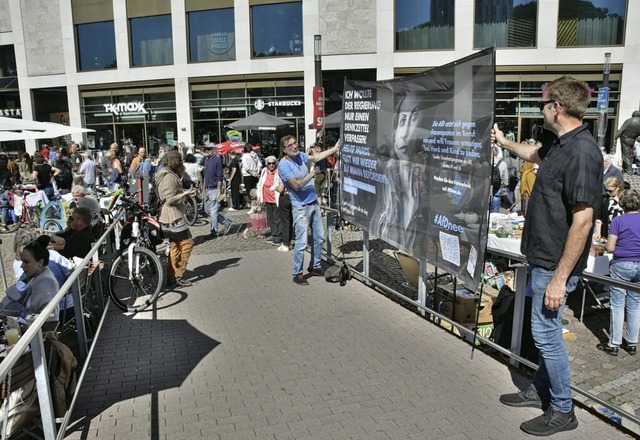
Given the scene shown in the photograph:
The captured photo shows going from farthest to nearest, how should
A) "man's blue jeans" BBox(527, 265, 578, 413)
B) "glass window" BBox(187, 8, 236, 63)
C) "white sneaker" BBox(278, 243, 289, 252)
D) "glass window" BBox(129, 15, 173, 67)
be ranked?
"glass window" BBox(129, 15, 173, 67) → "glass window" BBox(187, 8, 236, 63) → "white sneaker" BBox(278, 243, 289, 252) → "man's blue jeans" BBox(527, 265, 578, 413)

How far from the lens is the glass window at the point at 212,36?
27.5m

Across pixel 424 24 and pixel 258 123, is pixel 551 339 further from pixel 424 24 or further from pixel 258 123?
pixel 424 24

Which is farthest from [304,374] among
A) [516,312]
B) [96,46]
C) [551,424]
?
[96,46]

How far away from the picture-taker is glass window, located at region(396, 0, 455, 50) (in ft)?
83.3

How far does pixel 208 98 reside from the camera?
1120 inches

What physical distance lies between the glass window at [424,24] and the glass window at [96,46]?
15.5 metres

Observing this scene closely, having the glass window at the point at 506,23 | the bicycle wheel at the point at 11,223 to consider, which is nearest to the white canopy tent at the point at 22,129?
the bicycle wheel at the point at 11,223

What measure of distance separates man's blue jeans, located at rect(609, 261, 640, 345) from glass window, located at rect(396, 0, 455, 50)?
72.5 feet

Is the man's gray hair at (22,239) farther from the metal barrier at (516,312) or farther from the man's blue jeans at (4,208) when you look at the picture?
the man's blue jeans at (4,208)

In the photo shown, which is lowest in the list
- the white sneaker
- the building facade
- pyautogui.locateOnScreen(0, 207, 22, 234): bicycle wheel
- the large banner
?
pyautogui.locateOnScreen(0, 207, 22, 234): bicycle wheel

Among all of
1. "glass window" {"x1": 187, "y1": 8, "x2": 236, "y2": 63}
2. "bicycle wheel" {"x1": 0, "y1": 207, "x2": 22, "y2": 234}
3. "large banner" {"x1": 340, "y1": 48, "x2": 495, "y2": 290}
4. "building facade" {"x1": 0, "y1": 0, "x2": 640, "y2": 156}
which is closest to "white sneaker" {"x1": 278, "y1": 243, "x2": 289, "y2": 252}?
"large banner" {"x1": 340, "y1": 48, "x2": 495, "y2": 290}

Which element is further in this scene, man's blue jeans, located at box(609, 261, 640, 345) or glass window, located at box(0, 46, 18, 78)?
glass window, located at box(0, 46, 18, 78)

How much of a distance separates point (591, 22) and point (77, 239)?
25874mm

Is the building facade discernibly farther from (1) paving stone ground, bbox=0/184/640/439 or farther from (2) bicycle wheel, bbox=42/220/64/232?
(1) paving stone ground, bbox=0/184/640/439
